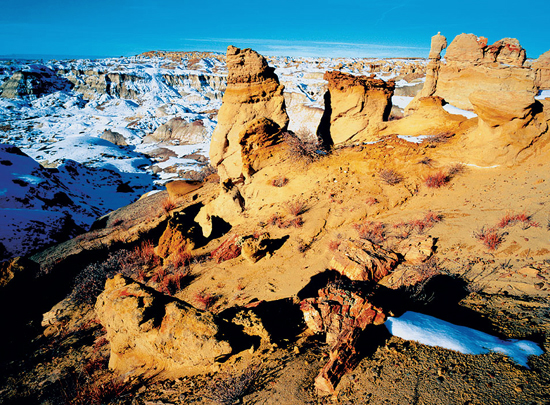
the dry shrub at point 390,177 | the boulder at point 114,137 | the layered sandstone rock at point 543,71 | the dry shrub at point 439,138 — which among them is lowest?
the boulder at point 114,137

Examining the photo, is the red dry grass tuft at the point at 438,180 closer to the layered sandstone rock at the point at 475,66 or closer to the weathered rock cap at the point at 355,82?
the weathered rock cap at the point at 355,82

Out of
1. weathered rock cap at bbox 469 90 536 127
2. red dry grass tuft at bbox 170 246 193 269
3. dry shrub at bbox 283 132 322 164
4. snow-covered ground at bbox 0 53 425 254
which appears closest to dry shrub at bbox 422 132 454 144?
weathered rock cap at bbox 469 90 536 127

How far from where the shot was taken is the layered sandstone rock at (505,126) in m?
6.55

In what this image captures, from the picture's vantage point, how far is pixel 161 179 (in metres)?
31.9

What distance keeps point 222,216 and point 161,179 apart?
26381 mm

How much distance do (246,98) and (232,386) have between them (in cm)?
1005

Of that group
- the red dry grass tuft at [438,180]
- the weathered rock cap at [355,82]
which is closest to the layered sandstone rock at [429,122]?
the weathered rock cap at [355,82]

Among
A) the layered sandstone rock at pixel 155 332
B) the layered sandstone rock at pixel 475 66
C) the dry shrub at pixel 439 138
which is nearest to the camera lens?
the layered sandstone rock at pixel 155 332

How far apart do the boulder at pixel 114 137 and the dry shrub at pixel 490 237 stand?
59540 mm

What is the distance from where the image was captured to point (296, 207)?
24.7 ft

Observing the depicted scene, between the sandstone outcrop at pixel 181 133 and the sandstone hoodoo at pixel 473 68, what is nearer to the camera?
the sandstone hoodoo at pixel 473 68

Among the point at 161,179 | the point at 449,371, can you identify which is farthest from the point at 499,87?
the point at 161,179

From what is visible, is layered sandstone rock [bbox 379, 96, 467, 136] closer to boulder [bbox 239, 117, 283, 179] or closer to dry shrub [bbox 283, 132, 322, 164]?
dry shrub [bbox 283, 132, 322, 164]

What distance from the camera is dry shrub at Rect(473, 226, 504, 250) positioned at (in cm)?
490
